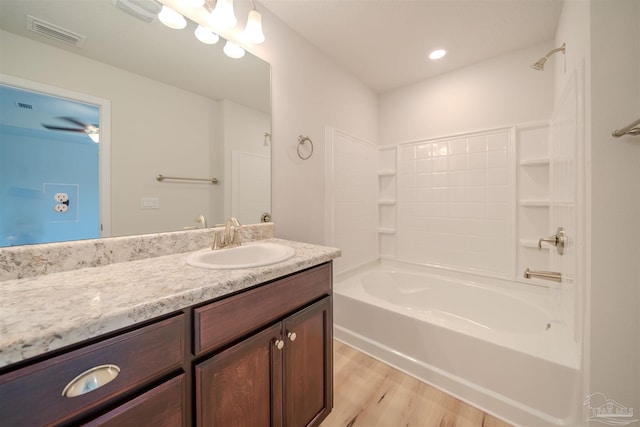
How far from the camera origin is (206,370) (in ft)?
2.27

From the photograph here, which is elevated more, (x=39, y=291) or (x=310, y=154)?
(x=310, y=154)

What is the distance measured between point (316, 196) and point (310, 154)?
1.13 feet

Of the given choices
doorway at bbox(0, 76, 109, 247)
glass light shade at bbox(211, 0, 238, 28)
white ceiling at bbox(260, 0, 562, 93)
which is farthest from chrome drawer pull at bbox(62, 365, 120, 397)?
white ceiling at bbox(260, 0, 562, 93)

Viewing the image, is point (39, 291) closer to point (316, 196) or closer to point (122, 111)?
point (122, 111)

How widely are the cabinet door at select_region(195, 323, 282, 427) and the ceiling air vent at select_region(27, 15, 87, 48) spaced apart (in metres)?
1.29

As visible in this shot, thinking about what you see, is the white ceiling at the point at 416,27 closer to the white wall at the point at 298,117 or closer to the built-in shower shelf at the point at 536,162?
the white wall at the point at 298,117

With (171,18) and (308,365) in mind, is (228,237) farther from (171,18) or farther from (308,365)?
(171,18)

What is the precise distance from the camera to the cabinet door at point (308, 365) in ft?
3.10

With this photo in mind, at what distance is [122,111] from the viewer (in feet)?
3.36

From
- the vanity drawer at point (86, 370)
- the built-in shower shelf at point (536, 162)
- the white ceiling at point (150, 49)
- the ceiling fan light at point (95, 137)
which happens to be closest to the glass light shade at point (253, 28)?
the white ceiling at point (150, 49)

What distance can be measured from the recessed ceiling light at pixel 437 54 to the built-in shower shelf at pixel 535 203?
1.40 m

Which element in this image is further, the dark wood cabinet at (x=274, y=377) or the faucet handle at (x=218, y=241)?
the faucet handle at (x=218, y=241)

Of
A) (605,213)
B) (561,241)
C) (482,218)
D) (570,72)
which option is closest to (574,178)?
(605,213)

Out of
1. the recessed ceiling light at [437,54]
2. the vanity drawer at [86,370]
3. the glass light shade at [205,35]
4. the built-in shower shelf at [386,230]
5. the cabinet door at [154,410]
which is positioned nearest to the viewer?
the vanity drawer at [86,370]
